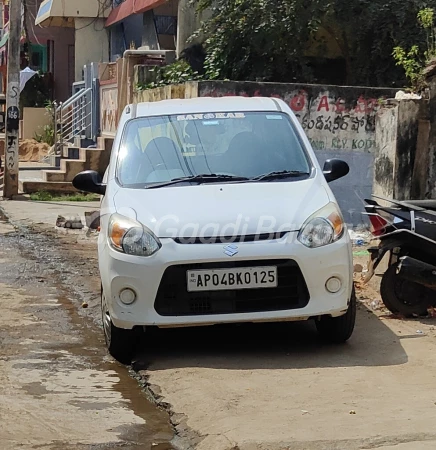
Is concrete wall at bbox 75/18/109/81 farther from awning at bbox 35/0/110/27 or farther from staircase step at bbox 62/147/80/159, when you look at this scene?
staircase step at bbox 62/147/80/159

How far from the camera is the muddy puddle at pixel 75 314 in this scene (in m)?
4.77

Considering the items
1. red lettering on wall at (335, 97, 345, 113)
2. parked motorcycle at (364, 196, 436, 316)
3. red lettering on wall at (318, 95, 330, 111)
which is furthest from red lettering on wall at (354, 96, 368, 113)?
parked motorcycle at (364, 196, 436, 316)

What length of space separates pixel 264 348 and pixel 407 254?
1.77 metres

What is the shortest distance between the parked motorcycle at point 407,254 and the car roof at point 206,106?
4.06 ft

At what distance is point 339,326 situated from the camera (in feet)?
19.9

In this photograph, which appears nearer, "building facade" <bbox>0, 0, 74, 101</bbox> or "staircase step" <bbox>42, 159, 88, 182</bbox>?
"staircase step" <bbox>42, 159, 88, 182</bbox>

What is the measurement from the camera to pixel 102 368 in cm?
591

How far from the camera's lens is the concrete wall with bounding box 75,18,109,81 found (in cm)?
2702

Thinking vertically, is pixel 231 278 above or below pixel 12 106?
below

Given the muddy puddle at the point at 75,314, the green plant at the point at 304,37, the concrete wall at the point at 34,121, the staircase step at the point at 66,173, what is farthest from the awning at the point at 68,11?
the muddy puddle at the point at 75,314

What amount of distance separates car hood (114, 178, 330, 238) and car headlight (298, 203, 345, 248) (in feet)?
0.16

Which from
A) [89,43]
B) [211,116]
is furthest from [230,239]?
[89,43]

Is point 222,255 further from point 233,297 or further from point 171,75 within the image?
point 171,75

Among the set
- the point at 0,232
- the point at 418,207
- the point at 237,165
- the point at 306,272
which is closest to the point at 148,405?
the point at 306,272
